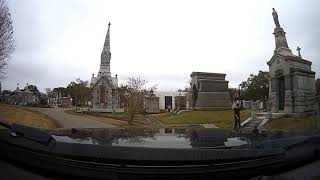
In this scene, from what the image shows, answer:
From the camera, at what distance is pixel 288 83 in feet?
78.4

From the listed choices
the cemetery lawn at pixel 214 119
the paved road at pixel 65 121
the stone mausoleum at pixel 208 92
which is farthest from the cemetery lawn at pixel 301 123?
the stone mausoleum at pixel 208 92

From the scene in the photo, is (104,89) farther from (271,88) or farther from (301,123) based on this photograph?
(301,123)

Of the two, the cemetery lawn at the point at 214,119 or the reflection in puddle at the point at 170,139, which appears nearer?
the reflection in puddle at the point at 170,139

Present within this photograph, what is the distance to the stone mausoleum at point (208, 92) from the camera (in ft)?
153

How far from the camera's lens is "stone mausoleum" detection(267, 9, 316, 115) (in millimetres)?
21875

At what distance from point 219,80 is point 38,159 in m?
48.4

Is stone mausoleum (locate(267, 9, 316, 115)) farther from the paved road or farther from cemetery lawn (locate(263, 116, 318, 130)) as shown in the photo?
the paved road

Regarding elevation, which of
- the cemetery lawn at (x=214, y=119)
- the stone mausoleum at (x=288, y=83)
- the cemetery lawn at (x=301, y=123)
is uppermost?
the stone mausoleum at (x=288, y=83)

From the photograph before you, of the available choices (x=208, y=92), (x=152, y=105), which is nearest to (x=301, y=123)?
(x=208, y=92)

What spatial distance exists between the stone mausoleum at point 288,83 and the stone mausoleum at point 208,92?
20779 millimetres

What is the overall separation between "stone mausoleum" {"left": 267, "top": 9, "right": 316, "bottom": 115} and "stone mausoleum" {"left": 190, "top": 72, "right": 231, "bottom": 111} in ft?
68.2

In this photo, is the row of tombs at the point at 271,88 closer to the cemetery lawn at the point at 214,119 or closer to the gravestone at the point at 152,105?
the gravestone at the point at 152,105

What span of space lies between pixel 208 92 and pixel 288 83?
23658mm

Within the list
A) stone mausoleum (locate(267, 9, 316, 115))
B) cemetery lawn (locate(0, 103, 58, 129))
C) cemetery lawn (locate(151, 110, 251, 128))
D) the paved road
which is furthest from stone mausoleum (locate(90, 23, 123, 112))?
cemetery lawn (locate(0, 103, 58, 129))
